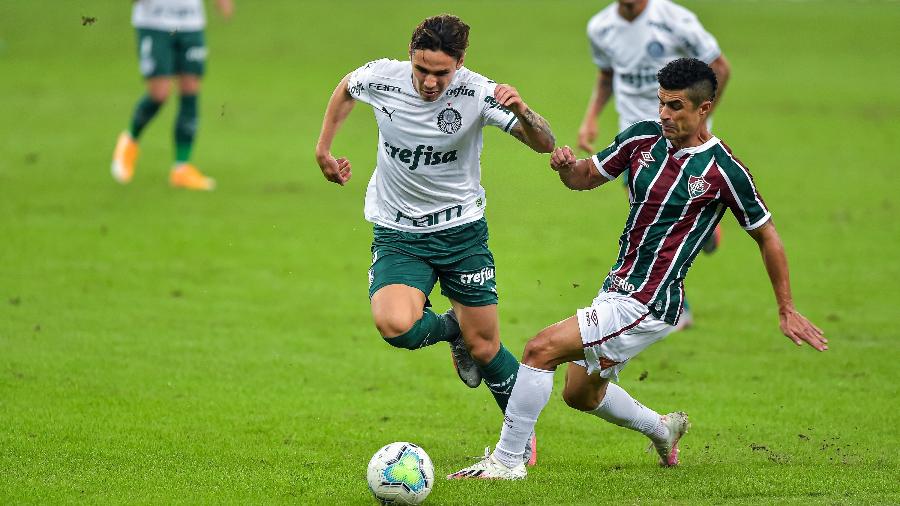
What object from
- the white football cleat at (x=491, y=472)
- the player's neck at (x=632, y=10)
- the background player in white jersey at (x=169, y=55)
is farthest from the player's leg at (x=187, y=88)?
the white football cleat at (x=491, y=472)

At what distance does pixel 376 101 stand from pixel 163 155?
12.3 meters

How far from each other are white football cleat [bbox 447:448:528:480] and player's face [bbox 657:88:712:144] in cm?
196

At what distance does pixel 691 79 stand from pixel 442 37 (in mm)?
1335

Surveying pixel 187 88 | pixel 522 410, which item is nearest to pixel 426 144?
pixel 522 410

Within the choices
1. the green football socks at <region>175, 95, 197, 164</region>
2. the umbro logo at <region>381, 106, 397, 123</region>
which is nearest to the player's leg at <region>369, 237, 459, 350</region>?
the umbro logo at <region>381, 106, 397, 123</region>

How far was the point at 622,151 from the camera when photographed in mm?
6898

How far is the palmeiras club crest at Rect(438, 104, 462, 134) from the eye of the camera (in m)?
7.11

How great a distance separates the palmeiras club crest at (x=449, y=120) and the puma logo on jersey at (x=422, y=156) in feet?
0.47

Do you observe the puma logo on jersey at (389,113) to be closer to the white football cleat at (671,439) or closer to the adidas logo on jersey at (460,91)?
the adidas logo on jersey at (460,91)

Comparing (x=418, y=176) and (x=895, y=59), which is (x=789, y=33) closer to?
(x=895, y=59)

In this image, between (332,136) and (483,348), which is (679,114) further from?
(332,136)

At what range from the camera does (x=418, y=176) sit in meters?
7.28

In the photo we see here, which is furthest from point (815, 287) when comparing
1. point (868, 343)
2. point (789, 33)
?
point (789, 33)

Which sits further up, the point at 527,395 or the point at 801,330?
the point at 801,330
